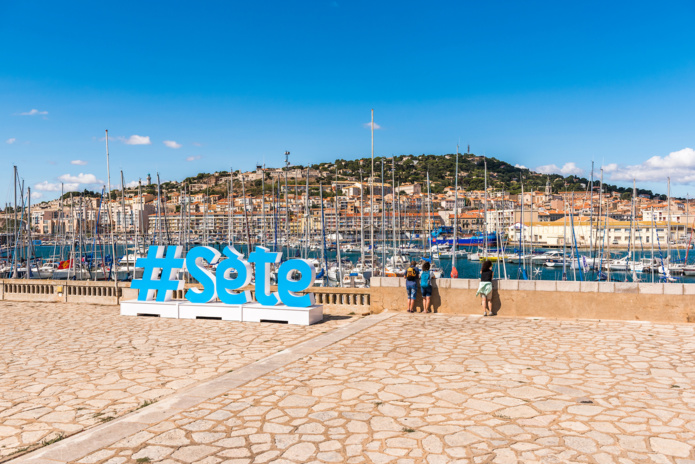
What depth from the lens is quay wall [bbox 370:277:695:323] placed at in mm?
10180

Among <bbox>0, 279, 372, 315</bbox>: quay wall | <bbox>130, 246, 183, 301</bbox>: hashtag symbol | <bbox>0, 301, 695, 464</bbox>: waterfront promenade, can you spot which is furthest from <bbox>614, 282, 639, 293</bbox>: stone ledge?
<bbox>130, 246, 183, 301</bbox>: hashtag symbol

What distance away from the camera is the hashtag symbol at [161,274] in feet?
40.3

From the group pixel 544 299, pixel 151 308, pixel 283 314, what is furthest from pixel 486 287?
pixel 151 308

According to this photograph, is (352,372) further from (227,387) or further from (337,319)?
(337,319)

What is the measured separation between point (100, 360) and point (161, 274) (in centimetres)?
502

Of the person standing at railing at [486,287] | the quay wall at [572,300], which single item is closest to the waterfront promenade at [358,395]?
the quay wall at [572,300]

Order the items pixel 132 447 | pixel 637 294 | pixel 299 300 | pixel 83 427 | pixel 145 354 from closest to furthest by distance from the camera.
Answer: pixel 132 447, pixel 83 427, pixel 145 354, pixel 637 294, pixel 299 300

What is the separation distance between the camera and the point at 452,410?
526cm

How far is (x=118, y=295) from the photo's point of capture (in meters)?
14.8

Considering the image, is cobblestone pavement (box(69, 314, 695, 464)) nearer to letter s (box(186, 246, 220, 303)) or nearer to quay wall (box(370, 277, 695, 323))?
quay wall (box(370, 277, 695, 323))

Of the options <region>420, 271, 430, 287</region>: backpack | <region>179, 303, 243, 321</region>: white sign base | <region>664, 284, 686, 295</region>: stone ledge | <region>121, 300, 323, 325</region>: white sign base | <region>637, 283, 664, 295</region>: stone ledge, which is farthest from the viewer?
<region>179, 303, 243, 321</region>: white sign base

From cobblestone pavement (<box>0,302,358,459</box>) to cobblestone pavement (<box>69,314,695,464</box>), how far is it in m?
1.01

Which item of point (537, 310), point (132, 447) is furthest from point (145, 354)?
point (537, 310)

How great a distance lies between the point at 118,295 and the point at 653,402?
13520 mm
